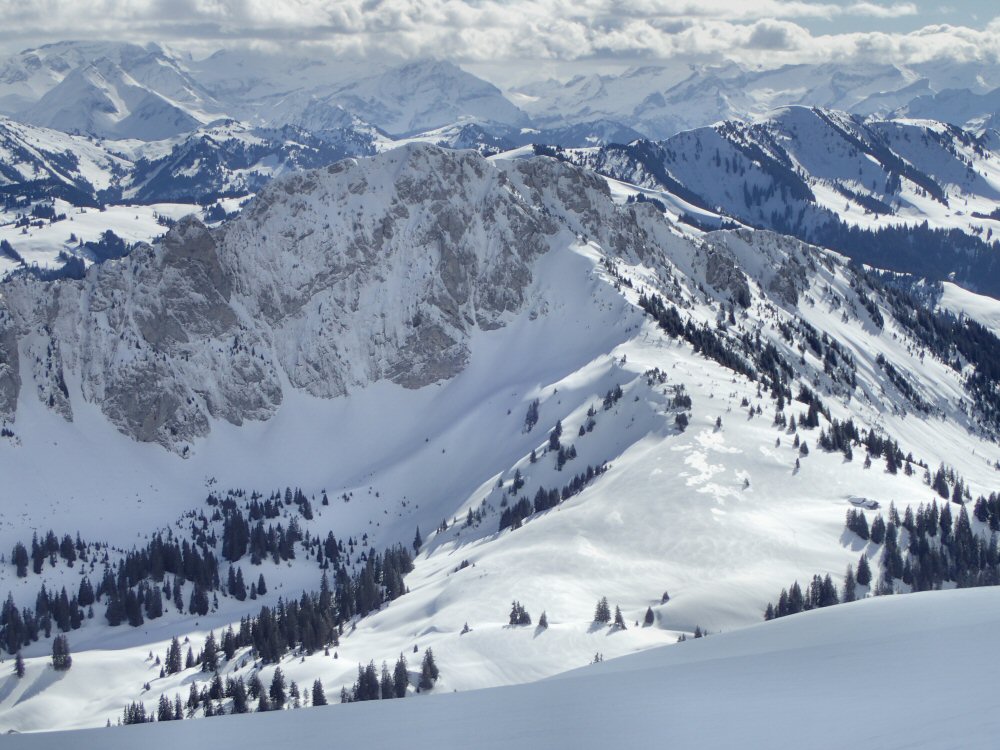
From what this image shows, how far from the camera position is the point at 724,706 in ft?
83.3

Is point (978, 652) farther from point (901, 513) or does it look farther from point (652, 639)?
point (901, 513)

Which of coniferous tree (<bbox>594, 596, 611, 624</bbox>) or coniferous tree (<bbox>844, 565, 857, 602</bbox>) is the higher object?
coniferous tree (<bbox>594, 596, 611, 624</bbox>)

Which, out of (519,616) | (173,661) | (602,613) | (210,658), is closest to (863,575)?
(602,613)

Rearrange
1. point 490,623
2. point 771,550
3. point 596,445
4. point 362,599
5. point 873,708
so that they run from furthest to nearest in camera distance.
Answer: point 596,445, point 362,599, point 771,550, point 490,623, point 873,708

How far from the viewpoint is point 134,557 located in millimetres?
172750

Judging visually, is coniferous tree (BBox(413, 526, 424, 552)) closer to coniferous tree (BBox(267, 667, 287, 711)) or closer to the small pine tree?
the small pine tree

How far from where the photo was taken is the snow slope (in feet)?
75.5

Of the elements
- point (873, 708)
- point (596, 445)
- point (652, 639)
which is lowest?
point (652, 639)

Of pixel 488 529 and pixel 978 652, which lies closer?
pixel 978 652

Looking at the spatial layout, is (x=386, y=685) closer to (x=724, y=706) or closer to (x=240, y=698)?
(x=240, y=698)

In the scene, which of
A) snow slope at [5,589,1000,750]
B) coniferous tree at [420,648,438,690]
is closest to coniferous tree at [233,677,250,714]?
coniferous tree at [420,648,438,690]

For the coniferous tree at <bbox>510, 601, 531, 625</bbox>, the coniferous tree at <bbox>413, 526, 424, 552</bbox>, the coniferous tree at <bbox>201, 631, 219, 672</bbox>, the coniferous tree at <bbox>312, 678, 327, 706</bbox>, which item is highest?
the coniferous tree at <bbox>413, 526, 424, 552</bbox>

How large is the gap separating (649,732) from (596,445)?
152 m

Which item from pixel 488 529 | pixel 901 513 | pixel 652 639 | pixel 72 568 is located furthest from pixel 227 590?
pixel 901 513
